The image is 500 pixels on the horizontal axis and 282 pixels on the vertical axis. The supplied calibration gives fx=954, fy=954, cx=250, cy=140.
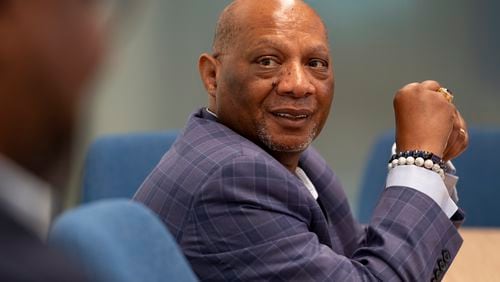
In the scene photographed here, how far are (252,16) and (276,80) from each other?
129 millimetres

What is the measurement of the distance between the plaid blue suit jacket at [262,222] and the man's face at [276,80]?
6cm

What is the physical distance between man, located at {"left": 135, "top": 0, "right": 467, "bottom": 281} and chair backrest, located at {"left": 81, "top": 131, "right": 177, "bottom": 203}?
85 centimetres

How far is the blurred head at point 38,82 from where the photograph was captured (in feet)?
2.10

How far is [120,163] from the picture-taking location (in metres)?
2.69

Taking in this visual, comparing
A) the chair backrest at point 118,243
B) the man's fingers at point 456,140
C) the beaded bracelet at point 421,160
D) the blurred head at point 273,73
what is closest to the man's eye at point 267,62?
the blurred head at point 273,73

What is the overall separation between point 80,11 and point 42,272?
184 mm

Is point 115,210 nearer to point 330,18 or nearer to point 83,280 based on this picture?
point 83,280

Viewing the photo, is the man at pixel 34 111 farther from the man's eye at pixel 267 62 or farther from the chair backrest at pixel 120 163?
the chair backrest at pixel 120 163

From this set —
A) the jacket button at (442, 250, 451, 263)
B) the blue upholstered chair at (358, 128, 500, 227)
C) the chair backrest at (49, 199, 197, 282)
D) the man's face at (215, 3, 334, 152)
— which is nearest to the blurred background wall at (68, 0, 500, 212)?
the blue upholstered chair at (358, 128, 500, 227)

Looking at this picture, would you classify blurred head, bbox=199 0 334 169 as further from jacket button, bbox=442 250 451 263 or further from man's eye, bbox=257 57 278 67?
jacket button, bbox=442 250 451 263

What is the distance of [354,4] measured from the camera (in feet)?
13.1

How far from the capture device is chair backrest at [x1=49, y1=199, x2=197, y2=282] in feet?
3.06

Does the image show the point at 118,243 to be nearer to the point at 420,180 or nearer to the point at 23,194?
the point at 23,194

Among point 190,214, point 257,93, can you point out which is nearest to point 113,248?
point 190,214
